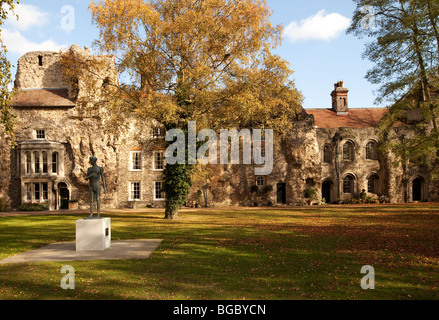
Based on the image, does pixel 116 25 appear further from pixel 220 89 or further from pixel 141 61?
pixel 220 89

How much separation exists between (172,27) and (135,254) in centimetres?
1289

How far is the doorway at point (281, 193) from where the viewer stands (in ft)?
112

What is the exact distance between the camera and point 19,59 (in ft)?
114

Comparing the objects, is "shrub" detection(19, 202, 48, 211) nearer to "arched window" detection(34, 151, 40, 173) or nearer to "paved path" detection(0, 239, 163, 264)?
"arched window" detection(34, 151, 40, 173)

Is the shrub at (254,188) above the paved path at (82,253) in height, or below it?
above

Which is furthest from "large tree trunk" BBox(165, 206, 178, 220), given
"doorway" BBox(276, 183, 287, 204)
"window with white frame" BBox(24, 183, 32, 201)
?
"window with white frame" BBox(24, 183, 32, 201)

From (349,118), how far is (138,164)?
79.2 feet

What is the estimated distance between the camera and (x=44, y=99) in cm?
3222

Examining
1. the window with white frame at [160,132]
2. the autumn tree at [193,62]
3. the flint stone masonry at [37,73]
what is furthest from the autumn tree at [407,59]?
the flint stone masonry at [37,73]

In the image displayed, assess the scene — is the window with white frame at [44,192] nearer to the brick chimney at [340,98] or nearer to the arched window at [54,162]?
the arched window at [54,162]

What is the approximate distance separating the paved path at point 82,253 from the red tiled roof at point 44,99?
23768 millimetres

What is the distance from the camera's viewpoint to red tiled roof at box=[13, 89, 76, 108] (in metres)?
31.5

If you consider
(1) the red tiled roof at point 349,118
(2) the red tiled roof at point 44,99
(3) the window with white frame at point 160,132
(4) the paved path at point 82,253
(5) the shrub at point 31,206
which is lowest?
(5) the shrub at point 31,206
